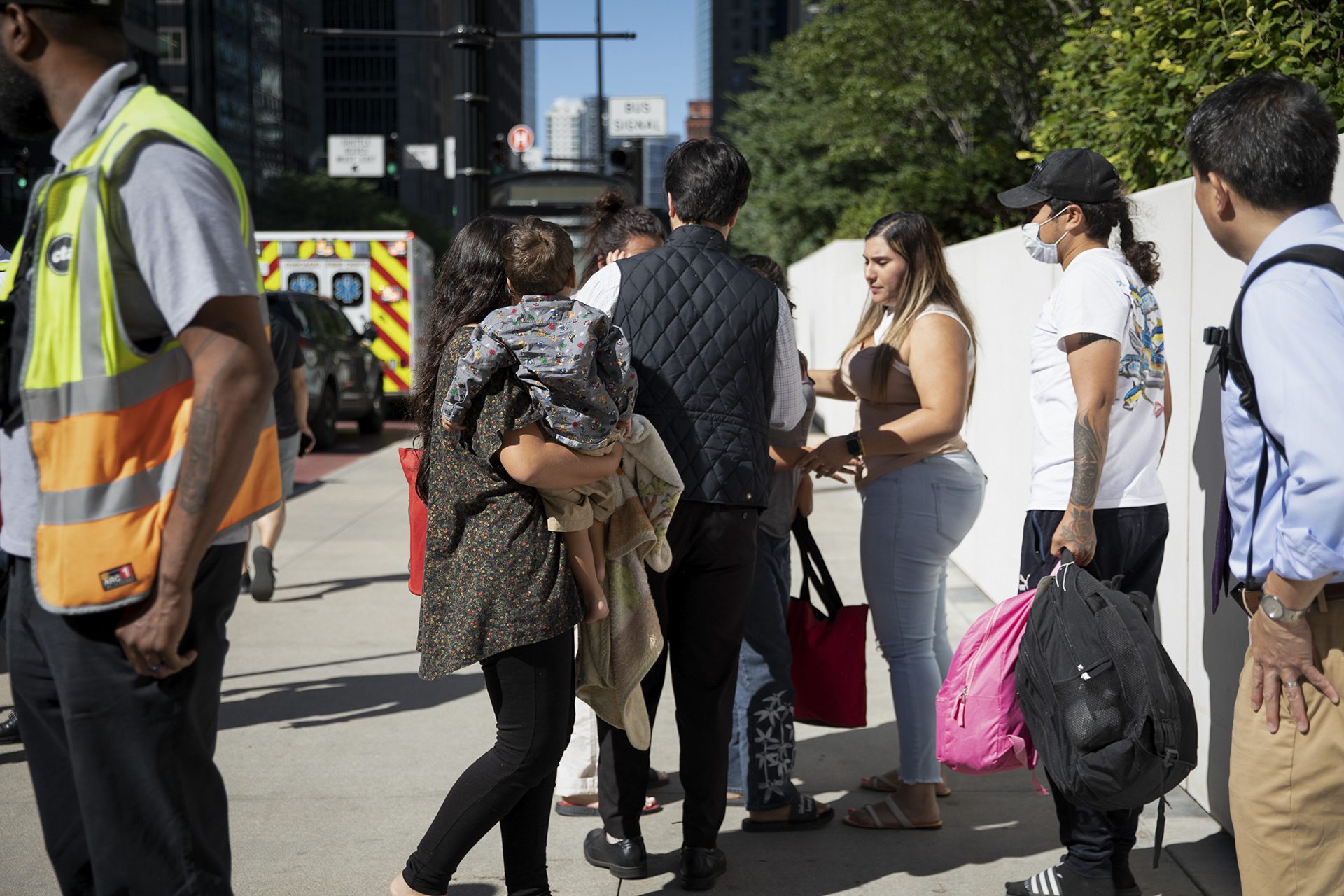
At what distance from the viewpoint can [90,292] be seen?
190cm

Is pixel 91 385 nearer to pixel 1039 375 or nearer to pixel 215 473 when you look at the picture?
pixel 215 473

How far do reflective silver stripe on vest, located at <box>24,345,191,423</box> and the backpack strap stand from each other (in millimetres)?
1825

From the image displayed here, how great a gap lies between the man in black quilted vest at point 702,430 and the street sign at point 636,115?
19730 millimetres

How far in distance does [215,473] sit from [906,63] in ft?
69.6

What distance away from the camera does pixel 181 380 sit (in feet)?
6.47

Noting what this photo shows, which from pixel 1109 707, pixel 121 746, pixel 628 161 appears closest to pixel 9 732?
pixel 121 746

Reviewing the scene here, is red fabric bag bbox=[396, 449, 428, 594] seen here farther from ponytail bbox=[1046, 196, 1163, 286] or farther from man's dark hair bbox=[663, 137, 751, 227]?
ponytail bbox=[1046, 196, 1163, 286]

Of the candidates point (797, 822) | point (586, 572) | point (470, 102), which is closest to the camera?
point (586, 572)

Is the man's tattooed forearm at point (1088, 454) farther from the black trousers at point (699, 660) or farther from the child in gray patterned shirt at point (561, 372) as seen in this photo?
the child in gray patterned shirt at point (561, 372)

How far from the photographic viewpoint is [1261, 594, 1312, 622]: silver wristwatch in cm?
225

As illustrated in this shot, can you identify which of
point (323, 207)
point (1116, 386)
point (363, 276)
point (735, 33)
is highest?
point (735, 33)

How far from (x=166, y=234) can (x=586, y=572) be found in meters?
1.33

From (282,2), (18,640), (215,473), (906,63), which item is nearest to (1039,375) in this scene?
(215,473)

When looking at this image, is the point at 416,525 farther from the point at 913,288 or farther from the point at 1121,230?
the point at 1121,230
